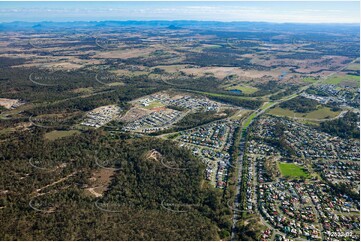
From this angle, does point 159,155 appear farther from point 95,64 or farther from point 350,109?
point 95,64

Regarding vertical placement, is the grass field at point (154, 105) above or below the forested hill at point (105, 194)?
below

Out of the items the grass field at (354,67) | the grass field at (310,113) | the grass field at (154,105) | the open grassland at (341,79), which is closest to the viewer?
the grass field at (310,113)

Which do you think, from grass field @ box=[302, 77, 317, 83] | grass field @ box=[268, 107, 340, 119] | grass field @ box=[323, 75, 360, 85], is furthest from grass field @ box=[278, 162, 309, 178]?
grass field @ box=[302, 77, 317, 83]

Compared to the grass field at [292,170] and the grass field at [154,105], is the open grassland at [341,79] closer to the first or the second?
the grass field at [154,105]

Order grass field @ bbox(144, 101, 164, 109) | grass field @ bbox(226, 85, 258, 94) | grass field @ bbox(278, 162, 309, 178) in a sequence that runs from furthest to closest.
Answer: grass field @ bbox(226, 85, 258, 94) → grass field @ bbox(144, 101, 164, 109) → grass field @ bbox(278, 162, 309, 178)

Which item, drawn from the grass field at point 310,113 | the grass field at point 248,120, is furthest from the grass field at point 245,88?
the grass field at point 248,120

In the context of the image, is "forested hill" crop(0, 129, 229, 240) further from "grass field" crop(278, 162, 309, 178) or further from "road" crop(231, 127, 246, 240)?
"grass field" crop(278, 162, 309, 178)
